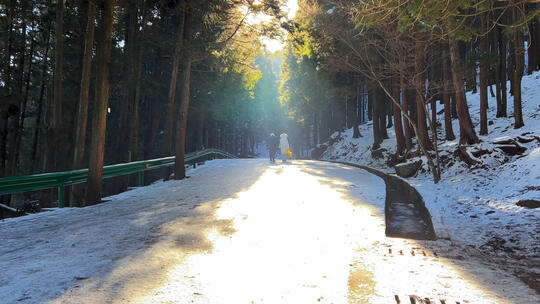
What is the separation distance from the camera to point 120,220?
5.95 m

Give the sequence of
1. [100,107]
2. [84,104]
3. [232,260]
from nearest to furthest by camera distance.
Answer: [232,260]
[100,107]
[84,104]

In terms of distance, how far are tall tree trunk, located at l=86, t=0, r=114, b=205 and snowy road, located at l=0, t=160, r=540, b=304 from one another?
3.77 feet

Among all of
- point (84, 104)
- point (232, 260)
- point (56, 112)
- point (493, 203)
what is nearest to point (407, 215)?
point (493, 203)

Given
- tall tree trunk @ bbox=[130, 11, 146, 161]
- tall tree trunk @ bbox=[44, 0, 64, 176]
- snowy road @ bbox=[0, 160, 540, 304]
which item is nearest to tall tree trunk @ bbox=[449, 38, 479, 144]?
snowy road @ bbox=[0, 160, 540, 304]

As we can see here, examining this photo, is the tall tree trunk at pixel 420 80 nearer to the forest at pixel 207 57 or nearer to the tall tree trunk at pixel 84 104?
the forest at pixel 207 57

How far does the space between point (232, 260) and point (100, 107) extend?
6.15 meters

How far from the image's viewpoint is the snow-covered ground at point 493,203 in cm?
451

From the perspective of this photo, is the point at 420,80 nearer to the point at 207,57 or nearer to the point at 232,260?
the point at 207,57

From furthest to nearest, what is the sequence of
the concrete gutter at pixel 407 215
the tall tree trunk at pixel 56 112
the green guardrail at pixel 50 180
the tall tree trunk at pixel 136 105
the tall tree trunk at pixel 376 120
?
the tall tree trunk at pixel 376 120 → the tall tree trunk at pixel 136 105 → the tall tree trunk at pixel 56 112 → the green guardrail at pixel 50 180 → the concrete gutter at pixel 407 215

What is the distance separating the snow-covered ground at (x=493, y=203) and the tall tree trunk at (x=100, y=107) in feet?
26.1

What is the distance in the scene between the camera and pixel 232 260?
3.93 meters

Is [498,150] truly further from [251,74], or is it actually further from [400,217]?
[251,74]

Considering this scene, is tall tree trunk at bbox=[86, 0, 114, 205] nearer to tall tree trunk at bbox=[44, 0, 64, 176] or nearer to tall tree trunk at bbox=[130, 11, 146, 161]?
tall tree trunk at bbox=[44, 0, 64, 176]

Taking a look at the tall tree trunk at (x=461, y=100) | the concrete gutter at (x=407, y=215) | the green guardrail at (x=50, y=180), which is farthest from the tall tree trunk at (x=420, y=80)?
the green guardrail at (x=50, y=180)
